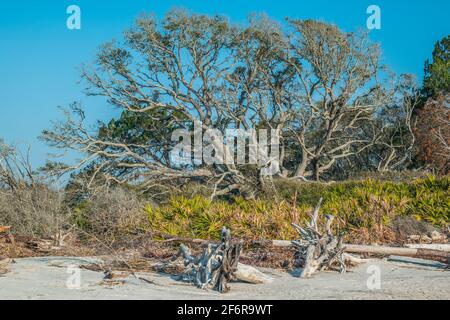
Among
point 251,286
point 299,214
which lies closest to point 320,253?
point 251,286

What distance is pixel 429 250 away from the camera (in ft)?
40.9

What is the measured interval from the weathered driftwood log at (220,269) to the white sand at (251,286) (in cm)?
15

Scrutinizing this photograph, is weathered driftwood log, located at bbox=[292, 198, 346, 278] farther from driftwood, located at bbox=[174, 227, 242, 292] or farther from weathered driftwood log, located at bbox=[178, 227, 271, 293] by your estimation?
driftwood, located at bbox=[174, 227, 242, 292]

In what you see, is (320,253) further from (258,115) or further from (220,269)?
(258,115)

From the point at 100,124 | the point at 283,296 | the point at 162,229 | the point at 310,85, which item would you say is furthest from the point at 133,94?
the point at 283,296

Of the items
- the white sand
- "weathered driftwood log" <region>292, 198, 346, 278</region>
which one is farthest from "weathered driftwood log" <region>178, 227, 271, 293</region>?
"weathered driftwood log" <region>292, 198, 346, 278</region>

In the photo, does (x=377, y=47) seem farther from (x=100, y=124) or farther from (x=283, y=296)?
(x=283, y=296)

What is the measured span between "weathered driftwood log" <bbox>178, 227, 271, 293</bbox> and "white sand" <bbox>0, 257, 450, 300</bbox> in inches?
6.0

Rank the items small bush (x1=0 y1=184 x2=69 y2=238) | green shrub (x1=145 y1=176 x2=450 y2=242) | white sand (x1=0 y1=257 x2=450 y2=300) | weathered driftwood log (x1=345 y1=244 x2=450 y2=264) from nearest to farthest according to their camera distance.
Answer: white sand (x1=0 y1=257 x2=450 y2=300)
weathered driftwood log (x1=345 y1=244 x2=450 y2=264)
green shrub (x1=145 y1=176 x2=450 y2=242)
small bush (x1=0 y1=184 x2=69 y2=238)

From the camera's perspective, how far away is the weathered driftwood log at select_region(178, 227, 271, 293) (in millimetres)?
10117

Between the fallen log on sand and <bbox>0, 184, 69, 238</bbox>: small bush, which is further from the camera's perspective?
<bbox>0, 184, 69, 238</bbox>: small bush

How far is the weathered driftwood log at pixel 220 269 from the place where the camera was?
10.1 m

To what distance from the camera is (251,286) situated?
34.0 feet
